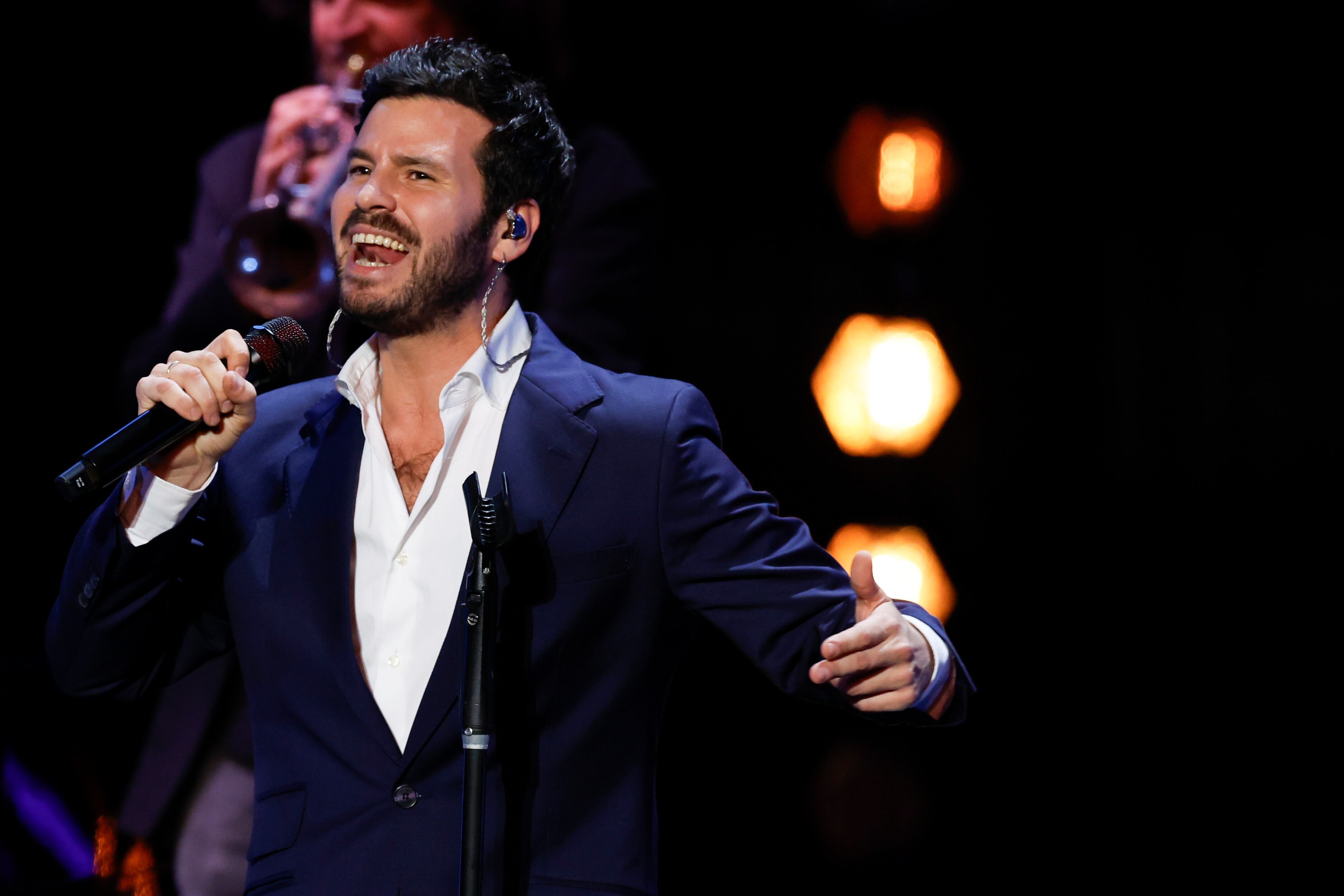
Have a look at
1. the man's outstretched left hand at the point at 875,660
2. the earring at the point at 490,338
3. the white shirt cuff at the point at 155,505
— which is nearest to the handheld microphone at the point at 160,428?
the white shirt cuff at the point at 155,505

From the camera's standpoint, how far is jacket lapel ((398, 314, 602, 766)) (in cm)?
178

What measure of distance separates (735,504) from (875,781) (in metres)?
2.85

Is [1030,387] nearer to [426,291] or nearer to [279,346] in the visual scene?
[426,291]

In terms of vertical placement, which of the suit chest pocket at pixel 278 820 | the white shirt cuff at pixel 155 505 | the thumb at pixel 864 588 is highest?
the white shirt cuff at pixel 155 505

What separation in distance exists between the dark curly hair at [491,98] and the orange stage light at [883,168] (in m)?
2.34

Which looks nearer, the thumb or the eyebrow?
the thumb

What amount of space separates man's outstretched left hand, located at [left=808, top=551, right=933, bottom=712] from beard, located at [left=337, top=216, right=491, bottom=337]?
853 mm

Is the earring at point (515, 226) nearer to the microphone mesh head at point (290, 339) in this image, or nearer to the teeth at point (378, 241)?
the teeth at point (378, 241)

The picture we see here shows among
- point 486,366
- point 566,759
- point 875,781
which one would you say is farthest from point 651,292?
point 875,781

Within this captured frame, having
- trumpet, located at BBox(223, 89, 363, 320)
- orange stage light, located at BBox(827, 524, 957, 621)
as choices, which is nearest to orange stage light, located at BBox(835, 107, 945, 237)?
orange stage light, located at BBox(827, 524, 957, 621)

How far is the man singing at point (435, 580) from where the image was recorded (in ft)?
5.86

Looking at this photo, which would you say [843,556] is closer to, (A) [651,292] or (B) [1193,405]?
(B) [1193,405]

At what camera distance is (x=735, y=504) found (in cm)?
198

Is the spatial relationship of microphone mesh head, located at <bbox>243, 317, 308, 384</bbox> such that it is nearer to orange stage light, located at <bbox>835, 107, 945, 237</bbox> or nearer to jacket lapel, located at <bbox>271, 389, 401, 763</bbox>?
jacket lapel, located at <bbox>271, 389, 401, 763</bbox>
